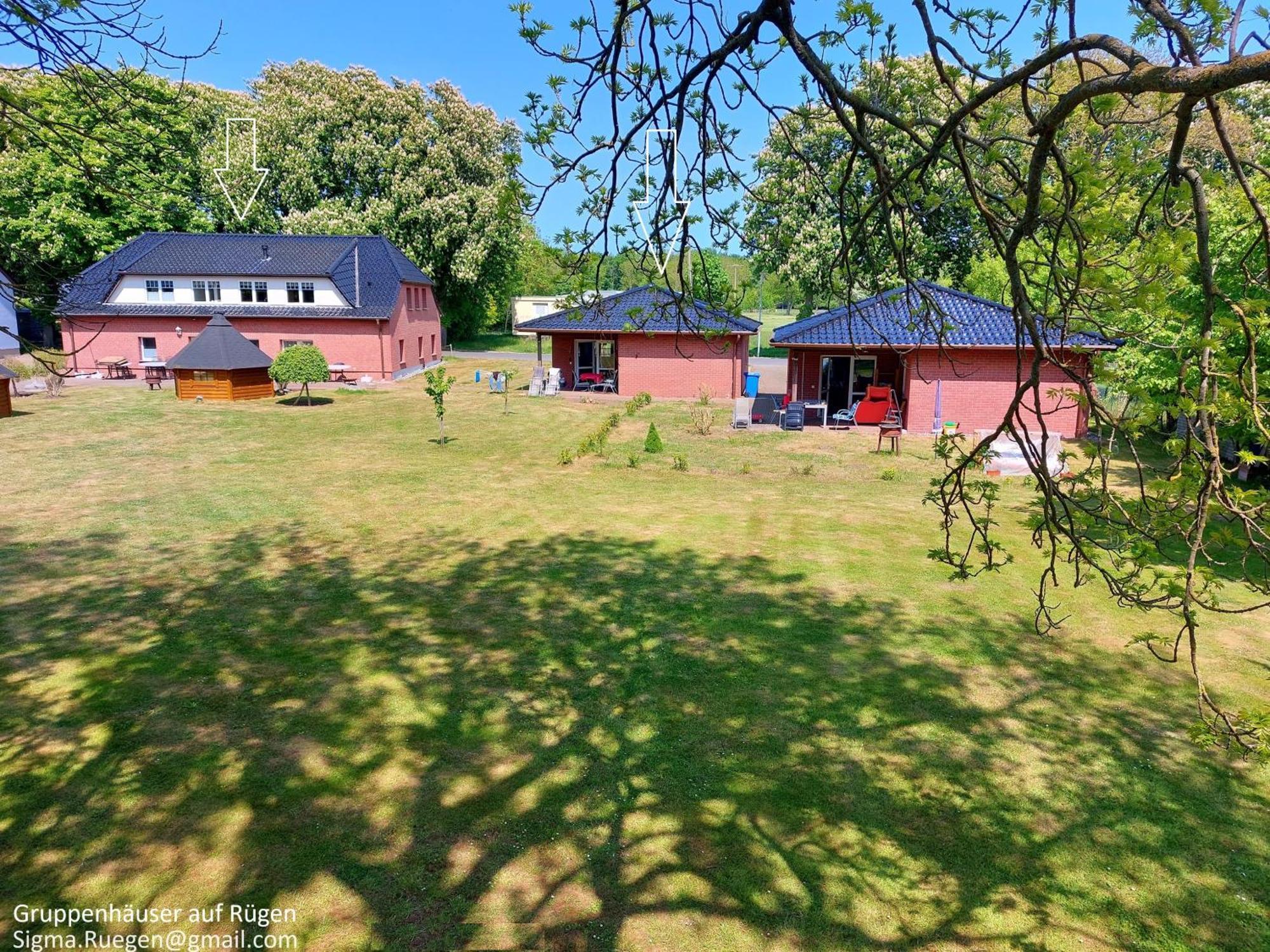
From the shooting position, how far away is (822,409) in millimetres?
25391

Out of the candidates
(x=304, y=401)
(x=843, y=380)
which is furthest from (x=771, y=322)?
(x=304, y=401)

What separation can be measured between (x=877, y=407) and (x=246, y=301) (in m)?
27.4

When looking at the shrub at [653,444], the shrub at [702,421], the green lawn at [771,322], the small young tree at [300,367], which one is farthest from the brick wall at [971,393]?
the small young tree at [300,367]

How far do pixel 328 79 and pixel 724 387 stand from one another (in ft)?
100

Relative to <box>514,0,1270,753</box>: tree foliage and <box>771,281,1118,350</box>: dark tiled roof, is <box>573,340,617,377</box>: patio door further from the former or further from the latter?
<box>514,0,1270,753</box>: tree foliage

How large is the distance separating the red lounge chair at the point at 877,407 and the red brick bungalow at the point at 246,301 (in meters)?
21.1

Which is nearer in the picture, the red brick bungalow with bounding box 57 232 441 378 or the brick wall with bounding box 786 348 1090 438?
the brick wall with bounding box 786 348 1090 438

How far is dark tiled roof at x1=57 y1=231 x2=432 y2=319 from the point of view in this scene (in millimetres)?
35000

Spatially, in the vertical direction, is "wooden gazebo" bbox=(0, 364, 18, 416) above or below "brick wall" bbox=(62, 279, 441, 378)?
below

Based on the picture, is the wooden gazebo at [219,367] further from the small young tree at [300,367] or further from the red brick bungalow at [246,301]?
the red brick bungalow at [246,301]

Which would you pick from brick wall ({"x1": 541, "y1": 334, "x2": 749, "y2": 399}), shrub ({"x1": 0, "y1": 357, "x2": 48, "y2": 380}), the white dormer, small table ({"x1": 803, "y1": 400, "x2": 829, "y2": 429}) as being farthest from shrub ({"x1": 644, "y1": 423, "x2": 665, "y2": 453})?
shrub ({"x1": 0, "y1": 357, "x2": 48, "y2": 380})

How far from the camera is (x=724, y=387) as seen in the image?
32719mm

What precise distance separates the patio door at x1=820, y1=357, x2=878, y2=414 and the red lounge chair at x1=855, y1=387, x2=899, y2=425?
1.34 meters

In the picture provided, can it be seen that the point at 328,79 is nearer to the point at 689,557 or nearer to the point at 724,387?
the point at 724,387
